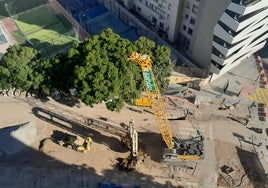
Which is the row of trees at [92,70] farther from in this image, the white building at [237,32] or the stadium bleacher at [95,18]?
the stadium bleacher at [95,18]

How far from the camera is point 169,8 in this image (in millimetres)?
73688

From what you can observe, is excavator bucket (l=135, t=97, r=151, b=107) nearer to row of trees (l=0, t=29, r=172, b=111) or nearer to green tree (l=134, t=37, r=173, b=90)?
row of trees (l=0, t=29, r=172, b=111)

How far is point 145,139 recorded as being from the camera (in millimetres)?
65188

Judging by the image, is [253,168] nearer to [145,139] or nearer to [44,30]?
[145,139]

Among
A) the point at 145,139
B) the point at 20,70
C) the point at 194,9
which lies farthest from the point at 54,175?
the point at 194,9

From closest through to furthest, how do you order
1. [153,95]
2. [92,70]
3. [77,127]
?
[92,70], [153,95], [77,127]

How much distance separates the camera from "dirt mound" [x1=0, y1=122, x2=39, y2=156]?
62250 millimetres

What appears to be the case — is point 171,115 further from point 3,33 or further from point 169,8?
point 3,33

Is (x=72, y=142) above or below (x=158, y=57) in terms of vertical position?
below

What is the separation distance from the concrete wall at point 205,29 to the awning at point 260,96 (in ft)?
38.5

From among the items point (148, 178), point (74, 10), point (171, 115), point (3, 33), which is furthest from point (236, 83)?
point (3, 33)

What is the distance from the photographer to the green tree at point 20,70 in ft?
210

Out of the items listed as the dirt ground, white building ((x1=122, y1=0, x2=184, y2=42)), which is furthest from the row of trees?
white building ((x1=122, y1=0, x2=184, y2=42))

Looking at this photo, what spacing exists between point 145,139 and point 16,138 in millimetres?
23270
